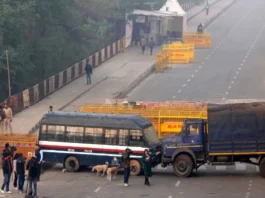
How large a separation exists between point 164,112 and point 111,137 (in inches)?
187

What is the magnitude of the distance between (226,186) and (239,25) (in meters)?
60.8

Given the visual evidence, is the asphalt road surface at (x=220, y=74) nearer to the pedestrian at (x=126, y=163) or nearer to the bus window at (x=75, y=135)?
the bus window at (x=75, y=135)

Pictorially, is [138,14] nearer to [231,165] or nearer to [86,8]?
[86,8]

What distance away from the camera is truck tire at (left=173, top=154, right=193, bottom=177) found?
3128cm

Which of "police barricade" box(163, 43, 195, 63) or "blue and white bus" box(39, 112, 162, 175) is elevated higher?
"police barricade" box(163, 43, 195, 63)

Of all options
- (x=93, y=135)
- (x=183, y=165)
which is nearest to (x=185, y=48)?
(x=93, y=135)

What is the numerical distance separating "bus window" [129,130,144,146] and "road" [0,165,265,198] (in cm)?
133

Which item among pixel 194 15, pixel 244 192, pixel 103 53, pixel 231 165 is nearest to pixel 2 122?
pixel 231 165

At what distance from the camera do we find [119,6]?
71750mm

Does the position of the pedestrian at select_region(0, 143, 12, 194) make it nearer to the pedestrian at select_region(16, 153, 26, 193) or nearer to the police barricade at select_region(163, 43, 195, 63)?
the pedestrian at select_region(16, 153, 26, 193)

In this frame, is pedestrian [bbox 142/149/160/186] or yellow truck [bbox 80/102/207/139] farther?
yellow truck [bbox 80/102/207/139]

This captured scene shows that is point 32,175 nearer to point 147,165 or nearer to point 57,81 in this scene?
point 147,165

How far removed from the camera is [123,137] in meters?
32.6

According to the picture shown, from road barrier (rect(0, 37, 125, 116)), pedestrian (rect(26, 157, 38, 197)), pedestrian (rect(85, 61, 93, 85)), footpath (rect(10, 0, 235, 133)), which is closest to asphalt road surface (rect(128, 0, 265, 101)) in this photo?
footpath (rect(10, 0, 235, 133))
